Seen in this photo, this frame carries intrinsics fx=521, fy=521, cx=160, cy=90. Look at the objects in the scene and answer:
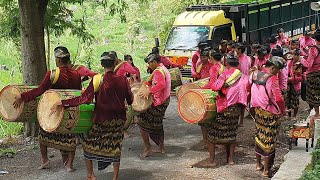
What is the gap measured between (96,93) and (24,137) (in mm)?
4355

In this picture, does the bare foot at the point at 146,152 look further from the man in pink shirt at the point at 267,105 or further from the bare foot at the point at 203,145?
the man in pink shirt at the point at 267,105

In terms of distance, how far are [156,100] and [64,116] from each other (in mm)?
2023

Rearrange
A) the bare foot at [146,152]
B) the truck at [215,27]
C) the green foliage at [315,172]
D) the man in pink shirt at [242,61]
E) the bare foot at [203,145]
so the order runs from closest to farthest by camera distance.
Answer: the green foliage at [315,172] < the bare foot at [146,152] < the bare foot at [203,145] < the man in pink shirt at [242,61] < the truck at [215,27]

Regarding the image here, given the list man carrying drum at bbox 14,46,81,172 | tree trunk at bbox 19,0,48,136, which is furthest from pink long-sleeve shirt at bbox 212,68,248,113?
tree trunk at bbox 19,0,48,136

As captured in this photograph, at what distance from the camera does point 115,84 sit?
21.3ft

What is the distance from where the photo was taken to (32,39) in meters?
9.77

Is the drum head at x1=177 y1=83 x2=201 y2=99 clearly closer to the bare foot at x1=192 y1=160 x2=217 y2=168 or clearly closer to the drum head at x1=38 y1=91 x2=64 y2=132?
the bare foot at x1=192 y1=160 x2=217 y2=168

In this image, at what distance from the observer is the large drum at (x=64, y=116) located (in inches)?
258

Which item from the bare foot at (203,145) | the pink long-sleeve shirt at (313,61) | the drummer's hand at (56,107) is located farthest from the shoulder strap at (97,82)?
the pink long-sleeve shirt at (313,61)

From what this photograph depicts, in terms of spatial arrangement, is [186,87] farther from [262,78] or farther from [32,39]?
[32,39]

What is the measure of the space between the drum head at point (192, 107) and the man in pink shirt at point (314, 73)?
307 centimetres

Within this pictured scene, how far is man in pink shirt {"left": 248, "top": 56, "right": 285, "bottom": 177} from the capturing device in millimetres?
6832

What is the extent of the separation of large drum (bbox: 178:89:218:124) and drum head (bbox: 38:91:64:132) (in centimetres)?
197

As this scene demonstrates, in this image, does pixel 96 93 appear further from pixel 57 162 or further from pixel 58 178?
pixel 57 162
